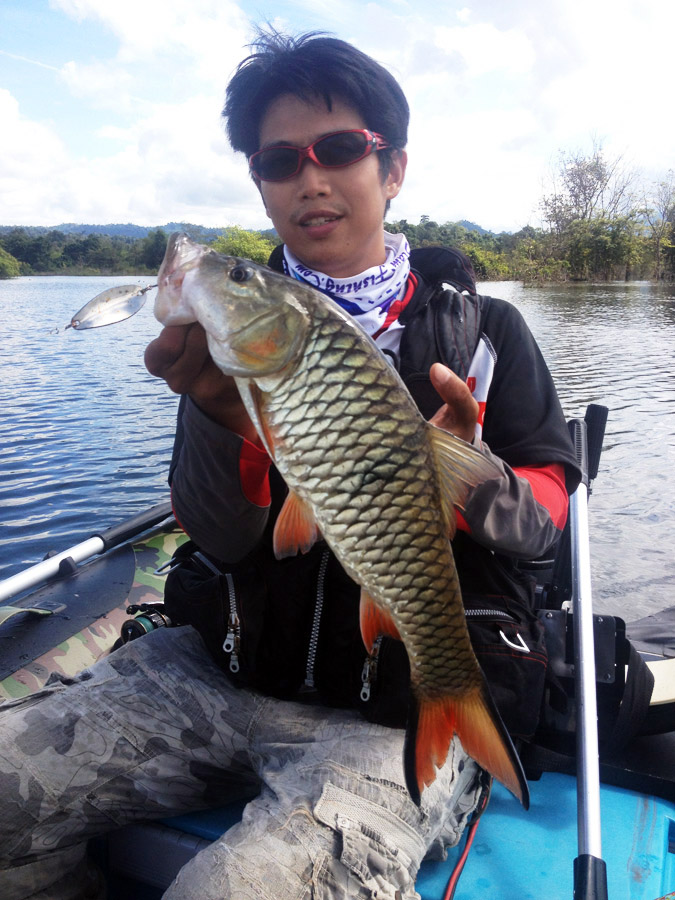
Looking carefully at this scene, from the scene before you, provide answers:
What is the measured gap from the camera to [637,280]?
174ft

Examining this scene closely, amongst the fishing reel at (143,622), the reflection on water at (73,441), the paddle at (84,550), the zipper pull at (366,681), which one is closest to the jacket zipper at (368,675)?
the zipper pull at (366,681)

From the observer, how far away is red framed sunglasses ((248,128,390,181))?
2240 millimetres

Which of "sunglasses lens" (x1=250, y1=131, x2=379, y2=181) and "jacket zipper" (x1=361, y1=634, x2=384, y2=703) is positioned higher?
"sunglasses lens" (x1=250, y1=131, x2=379, y2=181)

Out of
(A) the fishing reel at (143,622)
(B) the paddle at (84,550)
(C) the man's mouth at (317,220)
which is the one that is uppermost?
(C) the man's mouth at (317,220)

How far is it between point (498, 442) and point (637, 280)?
57962mm

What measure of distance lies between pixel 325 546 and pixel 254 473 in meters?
0.40

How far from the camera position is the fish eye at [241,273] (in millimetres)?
1407

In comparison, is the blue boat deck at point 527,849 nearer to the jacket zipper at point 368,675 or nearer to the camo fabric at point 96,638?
the jacket zipper at point 368,675

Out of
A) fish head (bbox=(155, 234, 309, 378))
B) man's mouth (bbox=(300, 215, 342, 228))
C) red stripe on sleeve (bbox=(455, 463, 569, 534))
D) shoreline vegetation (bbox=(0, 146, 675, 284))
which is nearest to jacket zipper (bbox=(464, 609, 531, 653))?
red stripe on sleeve (bbox=(455, 463, 569, 534))

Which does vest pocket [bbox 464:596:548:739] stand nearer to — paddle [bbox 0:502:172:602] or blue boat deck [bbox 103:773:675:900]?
blue boat deck [bbox 103:773:675:900]

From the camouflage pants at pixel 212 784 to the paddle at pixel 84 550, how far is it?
6.02ft

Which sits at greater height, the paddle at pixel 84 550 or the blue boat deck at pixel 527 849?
the paddle at pixel 84 550

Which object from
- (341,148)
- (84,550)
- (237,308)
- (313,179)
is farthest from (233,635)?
(84,550)

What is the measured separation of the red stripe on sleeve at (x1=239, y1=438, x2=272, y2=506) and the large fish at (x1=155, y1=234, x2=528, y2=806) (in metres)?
0.32
